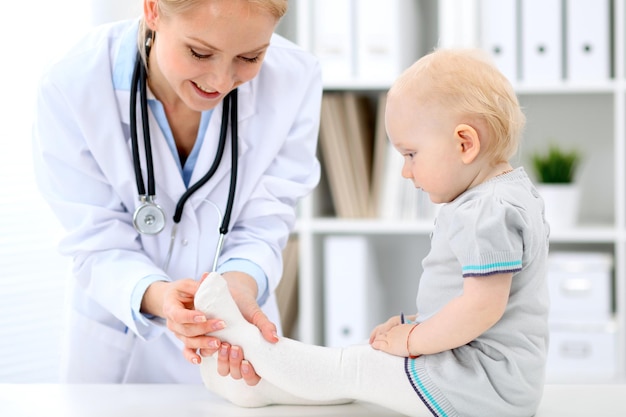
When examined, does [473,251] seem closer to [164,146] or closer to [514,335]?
[514,335]

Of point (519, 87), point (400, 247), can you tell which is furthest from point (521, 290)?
point (400, 247)

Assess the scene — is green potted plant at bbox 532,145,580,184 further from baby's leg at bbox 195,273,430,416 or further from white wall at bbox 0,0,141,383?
baby's leg at bbox 195,273,430,416

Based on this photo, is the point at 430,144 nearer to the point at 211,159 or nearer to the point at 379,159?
the point at 211,159

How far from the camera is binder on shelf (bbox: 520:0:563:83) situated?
239cm

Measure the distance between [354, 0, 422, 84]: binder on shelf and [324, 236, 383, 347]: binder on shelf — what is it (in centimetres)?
49

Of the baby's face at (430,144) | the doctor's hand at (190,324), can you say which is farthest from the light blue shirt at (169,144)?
the baby's face at (430,144)

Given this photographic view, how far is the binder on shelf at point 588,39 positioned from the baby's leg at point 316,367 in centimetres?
164

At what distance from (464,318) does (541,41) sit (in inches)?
64.7

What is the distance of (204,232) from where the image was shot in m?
1.42

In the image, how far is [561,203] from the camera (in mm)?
2443

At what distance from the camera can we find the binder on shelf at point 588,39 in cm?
238

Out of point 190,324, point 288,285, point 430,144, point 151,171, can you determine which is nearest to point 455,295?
point 430,144

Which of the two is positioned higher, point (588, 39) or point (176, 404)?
point (588, 39)

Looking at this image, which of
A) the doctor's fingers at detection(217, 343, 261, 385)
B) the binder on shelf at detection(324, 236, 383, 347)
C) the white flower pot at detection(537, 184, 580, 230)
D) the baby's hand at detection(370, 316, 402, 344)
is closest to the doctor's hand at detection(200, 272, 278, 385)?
the doctor's fingers at detection(217, 343, 261, 385)
